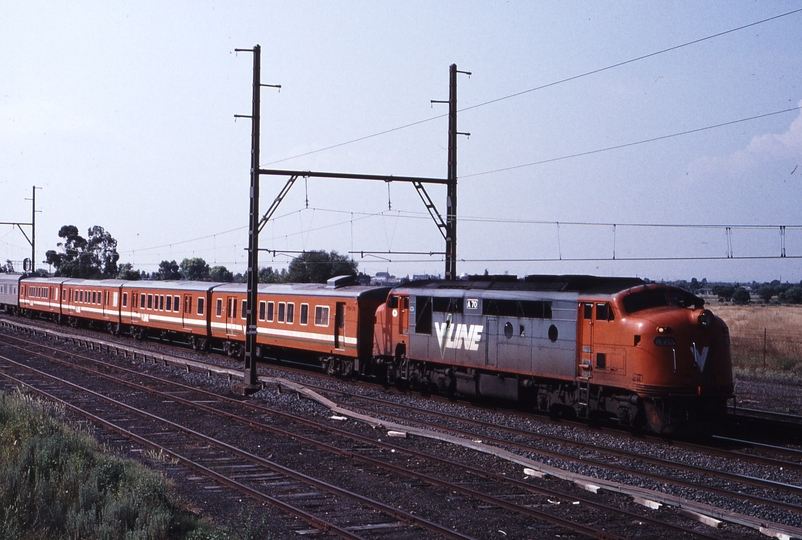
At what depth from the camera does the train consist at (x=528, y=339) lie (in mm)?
16016

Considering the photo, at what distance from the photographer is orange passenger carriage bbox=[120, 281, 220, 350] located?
36156mm

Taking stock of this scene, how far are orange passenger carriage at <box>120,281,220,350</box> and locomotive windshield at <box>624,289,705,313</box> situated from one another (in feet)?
76.2

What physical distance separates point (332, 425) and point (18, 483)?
27.5 ft

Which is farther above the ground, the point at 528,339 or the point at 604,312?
A: the point at 604,312

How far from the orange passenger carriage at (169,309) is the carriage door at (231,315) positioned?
2.35 meters

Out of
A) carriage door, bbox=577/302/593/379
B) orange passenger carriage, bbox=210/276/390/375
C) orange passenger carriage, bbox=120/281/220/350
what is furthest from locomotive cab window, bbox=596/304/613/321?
orange passenger carriage, bbox=120/281/220/350

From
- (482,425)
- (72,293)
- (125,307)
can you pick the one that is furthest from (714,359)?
(72,293)

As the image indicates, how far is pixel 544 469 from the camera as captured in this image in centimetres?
1287

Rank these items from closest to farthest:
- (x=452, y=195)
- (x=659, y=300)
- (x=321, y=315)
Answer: (x=659, y=300)
(x=452, y=195)
(x=321, y=315)

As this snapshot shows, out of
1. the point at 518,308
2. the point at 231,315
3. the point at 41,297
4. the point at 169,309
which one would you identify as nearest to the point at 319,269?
the point at 41,297

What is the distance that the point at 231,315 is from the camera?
33.1 m

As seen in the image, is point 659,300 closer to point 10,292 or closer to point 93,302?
point 93,302

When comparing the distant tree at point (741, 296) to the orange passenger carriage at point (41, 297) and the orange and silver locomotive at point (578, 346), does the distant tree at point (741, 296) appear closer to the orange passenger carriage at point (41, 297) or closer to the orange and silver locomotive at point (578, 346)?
the orange passenger carriage at point (41, 297)

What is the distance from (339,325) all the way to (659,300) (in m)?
13.0
